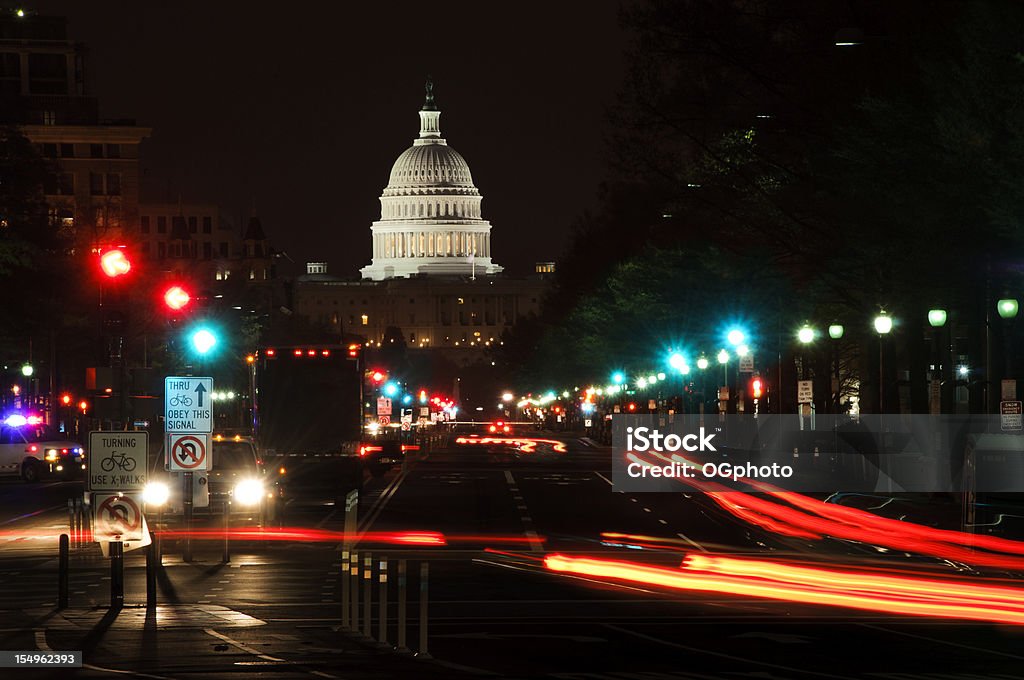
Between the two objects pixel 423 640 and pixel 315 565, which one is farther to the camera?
pixel 315 565

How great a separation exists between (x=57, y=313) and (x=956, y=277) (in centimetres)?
4944

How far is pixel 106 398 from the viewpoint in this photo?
31.7 meters

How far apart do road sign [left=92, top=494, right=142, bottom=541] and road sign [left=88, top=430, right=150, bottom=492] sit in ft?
0.39

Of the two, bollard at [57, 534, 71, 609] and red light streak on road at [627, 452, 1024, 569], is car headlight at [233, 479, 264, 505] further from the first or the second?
bollard at [57, 534, 71, 609]

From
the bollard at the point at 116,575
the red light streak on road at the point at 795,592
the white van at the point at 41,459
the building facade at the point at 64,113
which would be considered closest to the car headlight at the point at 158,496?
the red light streak on road at the point at 795,592

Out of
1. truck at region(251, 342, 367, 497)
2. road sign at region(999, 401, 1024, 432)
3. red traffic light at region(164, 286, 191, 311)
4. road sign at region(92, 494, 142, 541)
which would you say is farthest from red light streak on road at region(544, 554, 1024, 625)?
truck at region(251, 342, 367, 497)

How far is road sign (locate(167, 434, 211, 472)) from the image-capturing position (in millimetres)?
27891

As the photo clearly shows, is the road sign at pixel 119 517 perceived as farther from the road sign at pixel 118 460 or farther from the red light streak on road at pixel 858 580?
the red light streak on road at pixel 858 580

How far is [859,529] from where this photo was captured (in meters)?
33.6

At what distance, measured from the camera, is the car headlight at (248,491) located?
35062 mm

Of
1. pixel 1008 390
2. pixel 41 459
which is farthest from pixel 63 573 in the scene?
pixel 41 459

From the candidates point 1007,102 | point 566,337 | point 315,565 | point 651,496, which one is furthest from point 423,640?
A: point 566,337

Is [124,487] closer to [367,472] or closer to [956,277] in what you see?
[956,277]

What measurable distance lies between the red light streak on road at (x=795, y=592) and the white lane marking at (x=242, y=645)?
6.76 metres
